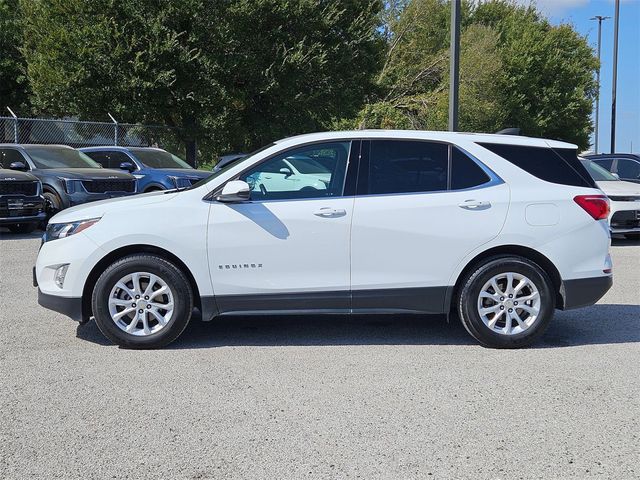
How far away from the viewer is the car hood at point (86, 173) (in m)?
14.8

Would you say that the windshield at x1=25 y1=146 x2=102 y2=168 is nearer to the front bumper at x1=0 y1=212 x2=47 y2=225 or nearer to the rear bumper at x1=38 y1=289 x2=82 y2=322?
the front bumper at x1=0 y1=212 x2=47 y2=225

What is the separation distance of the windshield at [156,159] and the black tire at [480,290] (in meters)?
12.5

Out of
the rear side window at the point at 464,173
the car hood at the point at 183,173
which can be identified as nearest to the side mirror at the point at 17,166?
the car hood at the point at 183,173

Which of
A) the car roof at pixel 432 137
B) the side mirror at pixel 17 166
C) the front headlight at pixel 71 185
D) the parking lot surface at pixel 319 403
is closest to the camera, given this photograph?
the parking lot surface at pixel 319 403

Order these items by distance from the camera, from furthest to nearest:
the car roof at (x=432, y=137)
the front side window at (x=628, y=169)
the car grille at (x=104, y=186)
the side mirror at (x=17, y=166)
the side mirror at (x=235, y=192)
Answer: the front side window at (x=628, y=169) < the car grille at (x=104, y=186) < the side mirror at (x=17, y=166) < the car roof at (x=432, y=137) < the side mirror at (x=235, y=192)

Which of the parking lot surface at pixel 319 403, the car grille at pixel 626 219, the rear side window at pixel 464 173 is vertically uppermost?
the rear side window at pixel 464 173

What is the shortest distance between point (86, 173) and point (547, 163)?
11.3 meters

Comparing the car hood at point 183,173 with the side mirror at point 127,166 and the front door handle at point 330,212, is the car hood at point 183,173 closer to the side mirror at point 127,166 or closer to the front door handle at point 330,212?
the side mirror at point 127,166

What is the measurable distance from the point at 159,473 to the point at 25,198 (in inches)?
441

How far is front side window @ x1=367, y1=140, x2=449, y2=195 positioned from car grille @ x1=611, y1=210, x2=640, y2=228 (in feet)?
25.4

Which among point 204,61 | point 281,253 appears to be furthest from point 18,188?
point 204,61

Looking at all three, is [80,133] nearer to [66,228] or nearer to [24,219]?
[24,219]

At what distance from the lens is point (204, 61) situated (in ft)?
81.5

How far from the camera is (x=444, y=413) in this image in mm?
4418
